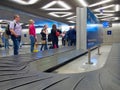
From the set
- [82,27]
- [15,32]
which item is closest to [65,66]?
[82,27]

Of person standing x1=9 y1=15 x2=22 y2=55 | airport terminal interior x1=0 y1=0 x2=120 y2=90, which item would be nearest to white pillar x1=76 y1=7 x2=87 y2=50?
airport terminal interior x1=0 y1=0 x2=120 y2=90

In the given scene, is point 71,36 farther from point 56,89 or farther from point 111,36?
point 111,36

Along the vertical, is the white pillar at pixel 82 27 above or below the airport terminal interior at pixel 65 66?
above

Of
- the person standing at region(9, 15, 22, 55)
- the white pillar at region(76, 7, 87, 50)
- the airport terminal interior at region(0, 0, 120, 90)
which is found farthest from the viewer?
the person standing at region(9, 15, 22, 55)

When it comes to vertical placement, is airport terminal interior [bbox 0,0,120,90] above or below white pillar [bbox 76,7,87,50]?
below

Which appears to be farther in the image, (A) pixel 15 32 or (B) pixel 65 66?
(A) pixel 15 32

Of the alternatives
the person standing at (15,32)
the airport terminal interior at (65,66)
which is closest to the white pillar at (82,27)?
the airport terminal interior at (65,66)

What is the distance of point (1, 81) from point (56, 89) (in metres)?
0.84

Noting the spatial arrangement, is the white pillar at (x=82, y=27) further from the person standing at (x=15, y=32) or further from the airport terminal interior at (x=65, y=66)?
the person standing at (x=15, y=32)

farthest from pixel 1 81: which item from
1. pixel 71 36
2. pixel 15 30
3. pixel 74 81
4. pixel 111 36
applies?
pixel 111 36

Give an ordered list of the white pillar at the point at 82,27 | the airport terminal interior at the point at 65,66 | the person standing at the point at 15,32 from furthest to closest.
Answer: the person standing at the point at 15,32
the white pillar at the point at 82,27
the airport terminal interior at the point at 65,66

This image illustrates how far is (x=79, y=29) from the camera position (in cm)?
596

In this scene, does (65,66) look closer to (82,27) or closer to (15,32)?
(82,27)

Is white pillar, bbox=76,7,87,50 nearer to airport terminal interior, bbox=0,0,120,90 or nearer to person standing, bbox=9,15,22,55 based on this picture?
airport terminal interior, bbox=0,0,120,90
